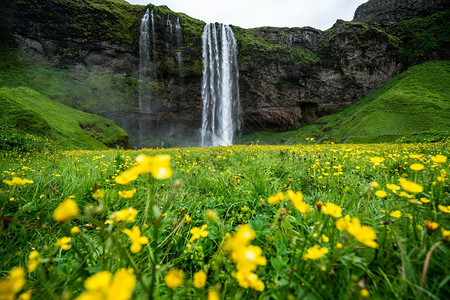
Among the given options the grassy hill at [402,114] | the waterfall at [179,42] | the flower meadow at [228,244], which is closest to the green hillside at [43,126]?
the flower meadow at [228,244]

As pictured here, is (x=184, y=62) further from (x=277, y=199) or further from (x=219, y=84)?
(x=277, y=199)

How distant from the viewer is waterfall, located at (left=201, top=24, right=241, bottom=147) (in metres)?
31.4

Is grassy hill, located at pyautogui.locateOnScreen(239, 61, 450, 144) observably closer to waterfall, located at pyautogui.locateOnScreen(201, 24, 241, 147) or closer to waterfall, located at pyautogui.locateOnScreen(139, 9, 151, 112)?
waterfall, located at pyautogui.locateOnScreen(201, 24, 241, 147)

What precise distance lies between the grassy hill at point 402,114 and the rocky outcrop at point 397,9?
55.4 feet

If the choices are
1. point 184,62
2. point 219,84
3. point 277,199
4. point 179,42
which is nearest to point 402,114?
point 219,84

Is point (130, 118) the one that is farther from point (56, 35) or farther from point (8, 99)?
point (8, 99)

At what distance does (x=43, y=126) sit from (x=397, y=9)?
67090 mm

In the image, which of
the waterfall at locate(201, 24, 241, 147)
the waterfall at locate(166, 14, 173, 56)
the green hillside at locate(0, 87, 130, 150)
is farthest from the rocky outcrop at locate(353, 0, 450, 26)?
the green hillside at locate(0, 87, 130, 150)

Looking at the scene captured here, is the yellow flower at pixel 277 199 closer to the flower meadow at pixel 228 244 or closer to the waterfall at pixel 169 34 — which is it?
the flower meadow at pixel 228 244

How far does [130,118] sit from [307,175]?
3364 cm

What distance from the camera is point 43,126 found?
10773 mm

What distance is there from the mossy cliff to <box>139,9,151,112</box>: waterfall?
2.57 feet

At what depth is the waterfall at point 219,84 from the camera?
31.4 meters

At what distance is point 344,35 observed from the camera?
119 ft
